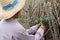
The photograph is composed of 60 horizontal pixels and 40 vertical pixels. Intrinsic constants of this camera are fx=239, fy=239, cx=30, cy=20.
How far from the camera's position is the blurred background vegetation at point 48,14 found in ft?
9.83

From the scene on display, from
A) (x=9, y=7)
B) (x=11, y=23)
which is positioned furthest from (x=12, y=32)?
(x=9, y=7)

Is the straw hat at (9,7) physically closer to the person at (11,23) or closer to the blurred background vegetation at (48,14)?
the person at (11,23)

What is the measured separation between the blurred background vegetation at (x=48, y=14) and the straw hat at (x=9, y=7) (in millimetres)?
713

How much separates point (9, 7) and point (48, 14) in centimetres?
83

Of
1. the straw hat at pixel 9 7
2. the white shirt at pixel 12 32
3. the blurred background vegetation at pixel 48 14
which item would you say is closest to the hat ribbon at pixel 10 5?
the straw hat at pixel 9 7

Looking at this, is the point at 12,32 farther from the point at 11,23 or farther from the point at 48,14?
the point at 48,14

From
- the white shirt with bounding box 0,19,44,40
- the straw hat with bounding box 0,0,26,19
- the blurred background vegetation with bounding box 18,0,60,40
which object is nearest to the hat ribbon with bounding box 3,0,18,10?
the straw hat with bounding box 0,0,26,19

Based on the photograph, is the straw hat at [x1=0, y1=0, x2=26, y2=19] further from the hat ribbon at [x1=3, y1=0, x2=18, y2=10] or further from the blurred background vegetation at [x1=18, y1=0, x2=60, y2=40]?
the blurred background vegetation at [x1=18, y1=0, x2=60, y2=40]

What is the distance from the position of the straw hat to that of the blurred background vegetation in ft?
2.34

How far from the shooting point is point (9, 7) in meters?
2.26

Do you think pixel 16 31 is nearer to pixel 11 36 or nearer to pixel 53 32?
pixel 11 36

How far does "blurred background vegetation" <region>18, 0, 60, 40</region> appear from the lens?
2996mm

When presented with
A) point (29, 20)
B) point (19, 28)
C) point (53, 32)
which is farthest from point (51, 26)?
point (19, 28)

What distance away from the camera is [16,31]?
2232mm
